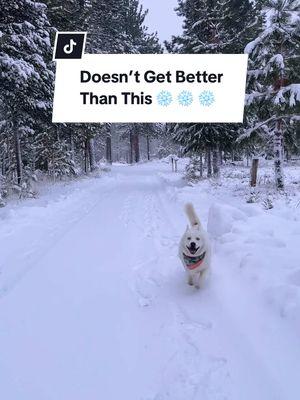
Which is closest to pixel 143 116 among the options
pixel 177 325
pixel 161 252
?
pixel 161 252

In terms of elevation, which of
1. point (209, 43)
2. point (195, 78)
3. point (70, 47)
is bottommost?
point (195, 78)

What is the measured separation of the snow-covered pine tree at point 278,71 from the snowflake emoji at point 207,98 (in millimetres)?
1447

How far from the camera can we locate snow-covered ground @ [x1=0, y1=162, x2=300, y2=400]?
3561 mm

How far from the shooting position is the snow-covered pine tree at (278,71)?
13734 millimetres

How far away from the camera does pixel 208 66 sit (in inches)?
571

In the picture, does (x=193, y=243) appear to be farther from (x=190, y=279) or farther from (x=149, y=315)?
(x=149, y=315)

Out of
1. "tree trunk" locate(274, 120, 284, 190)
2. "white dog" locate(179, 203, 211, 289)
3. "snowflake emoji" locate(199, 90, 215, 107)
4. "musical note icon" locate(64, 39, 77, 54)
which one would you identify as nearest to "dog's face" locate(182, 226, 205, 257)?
"white dog" locate(179, 203, 211, 289)

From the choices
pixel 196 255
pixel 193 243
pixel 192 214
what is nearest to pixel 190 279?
pixel 196 255

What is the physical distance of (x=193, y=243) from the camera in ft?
18.0

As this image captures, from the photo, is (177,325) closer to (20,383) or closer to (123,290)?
(123,290)

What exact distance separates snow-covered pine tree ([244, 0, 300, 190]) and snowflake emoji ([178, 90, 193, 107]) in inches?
90.6

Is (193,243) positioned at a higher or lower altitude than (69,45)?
lower

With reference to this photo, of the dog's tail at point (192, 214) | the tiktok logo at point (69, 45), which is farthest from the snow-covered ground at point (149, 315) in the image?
the tiktok logo at point (69, 45)

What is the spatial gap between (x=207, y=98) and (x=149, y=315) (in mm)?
11695
